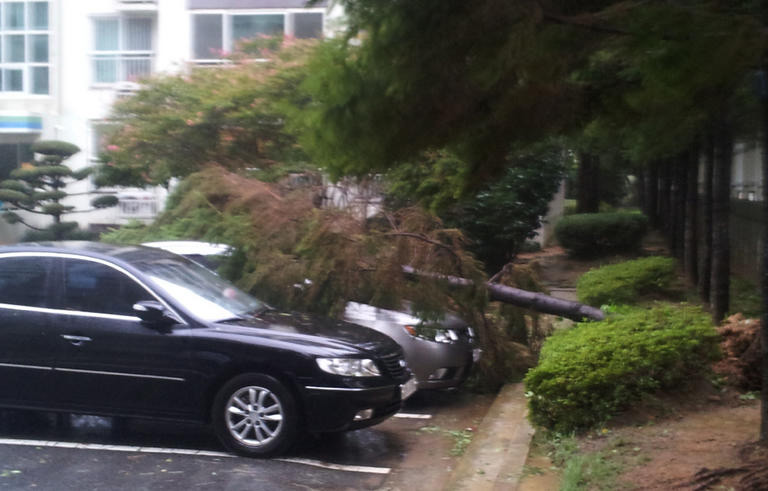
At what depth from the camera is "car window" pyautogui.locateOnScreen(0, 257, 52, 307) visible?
7246 mm

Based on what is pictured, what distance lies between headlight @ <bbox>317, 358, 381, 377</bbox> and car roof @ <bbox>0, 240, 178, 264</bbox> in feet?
6.47

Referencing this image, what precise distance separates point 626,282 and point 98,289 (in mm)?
7741

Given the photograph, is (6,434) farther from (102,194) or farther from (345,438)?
(102,194)

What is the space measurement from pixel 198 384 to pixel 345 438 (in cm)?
147

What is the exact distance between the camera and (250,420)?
264 inches

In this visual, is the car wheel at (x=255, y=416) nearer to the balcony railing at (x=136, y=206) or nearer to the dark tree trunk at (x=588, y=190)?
the balcony railing at (x=136, y=206)

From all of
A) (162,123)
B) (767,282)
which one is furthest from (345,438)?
(162,123)

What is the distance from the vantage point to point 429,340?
8867 mm

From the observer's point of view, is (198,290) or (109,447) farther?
(198,290)

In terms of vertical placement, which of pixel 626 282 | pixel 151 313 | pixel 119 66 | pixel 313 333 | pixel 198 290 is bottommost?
pixel 626 282

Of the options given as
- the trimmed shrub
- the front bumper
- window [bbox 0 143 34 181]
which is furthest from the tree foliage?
window [bbox 0 143 34 181]

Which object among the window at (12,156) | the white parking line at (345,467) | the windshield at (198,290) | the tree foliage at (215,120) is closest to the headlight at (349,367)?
the white parking line at (345,467)

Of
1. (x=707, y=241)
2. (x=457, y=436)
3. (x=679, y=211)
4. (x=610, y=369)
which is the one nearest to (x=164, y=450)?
(x=457, y=436)

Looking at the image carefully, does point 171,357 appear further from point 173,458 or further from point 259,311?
point 259,311
